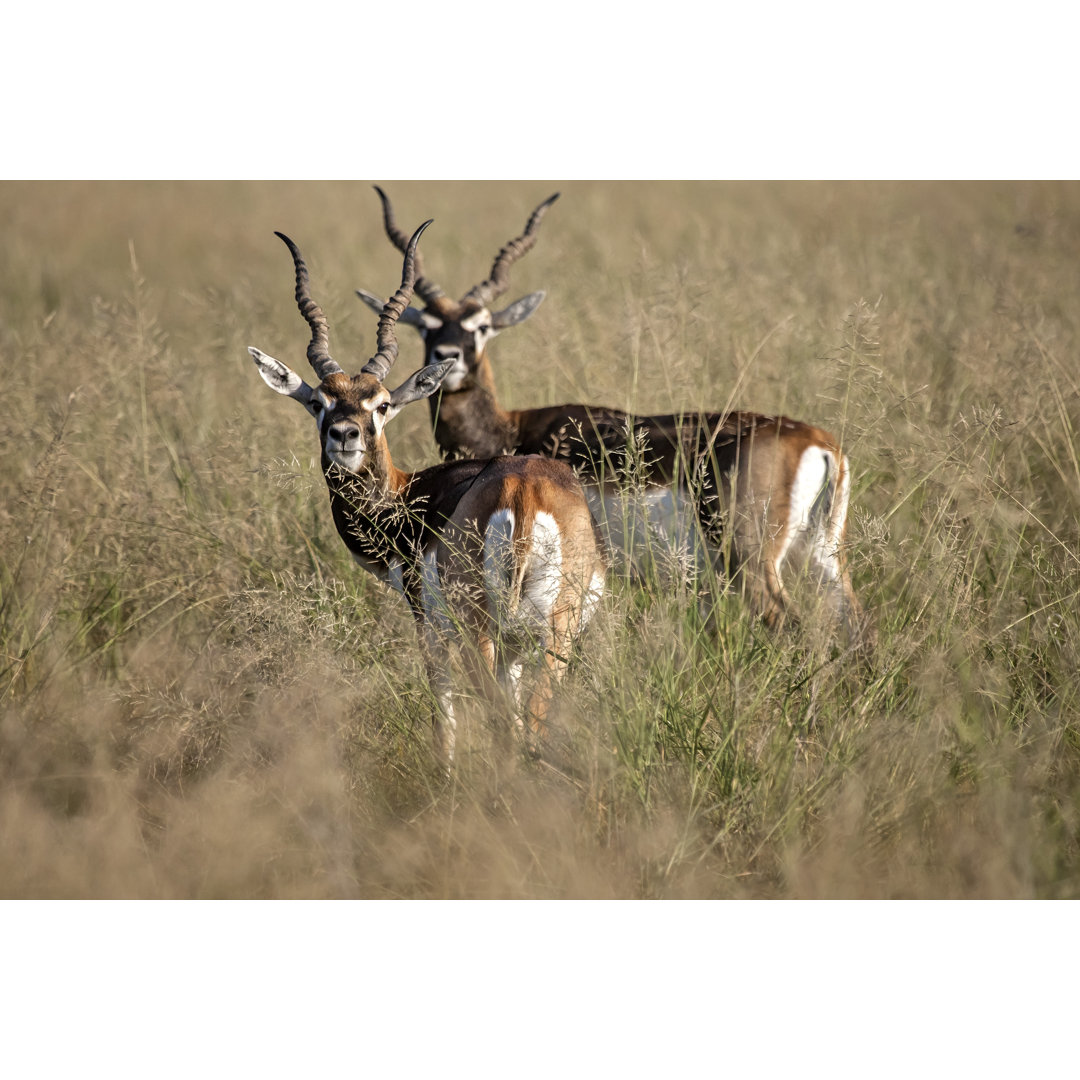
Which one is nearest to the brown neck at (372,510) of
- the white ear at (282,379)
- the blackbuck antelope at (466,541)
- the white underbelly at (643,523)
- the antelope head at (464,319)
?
the blackbuck antelope at (466,541)

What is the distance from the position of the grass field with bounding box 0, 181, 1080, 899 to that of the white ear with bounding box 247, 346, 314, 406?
0.30 meters

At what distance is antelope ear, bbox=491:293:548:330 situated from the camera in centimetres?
684

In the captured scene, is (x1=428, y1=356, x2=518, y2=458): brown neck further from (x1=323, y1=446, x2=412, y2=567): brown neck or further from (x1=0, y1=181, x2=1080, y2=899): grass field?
(x1=323, y1=446, x2=412, y2=567): brown neck

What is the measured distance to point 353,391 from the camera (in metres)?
4.57

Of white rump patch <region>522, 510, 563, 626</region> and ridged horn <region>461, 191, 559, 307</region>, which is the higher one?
ridged horn <region>461, 191, 559, 307</region>

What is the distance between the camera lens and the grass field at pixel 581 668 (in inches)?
133

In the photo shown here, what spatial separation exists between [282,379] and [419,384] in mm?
617

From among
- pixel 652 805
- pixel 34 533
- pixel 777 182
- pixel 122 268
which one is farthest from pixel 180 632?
pixel 777 182

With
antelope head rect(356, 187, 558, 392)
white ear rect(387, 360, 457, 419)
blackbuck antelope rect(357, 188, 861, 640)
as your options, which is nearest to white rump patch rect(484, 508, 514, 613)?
blackbuck antelope rect(357, 188, 861, 640)

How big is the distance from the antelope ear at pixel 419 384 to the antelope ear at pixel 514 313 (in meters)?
2.04

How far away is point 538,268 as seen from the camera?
9.91m

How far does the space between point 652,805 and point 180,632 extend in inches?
108

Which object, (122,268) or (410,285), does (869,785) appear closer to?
(410,285)

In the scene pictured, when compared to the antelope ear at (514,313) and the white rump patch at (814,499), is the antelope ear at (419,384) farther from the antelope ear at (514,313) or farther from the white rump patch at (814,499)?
the antelope ear at (514,313)
